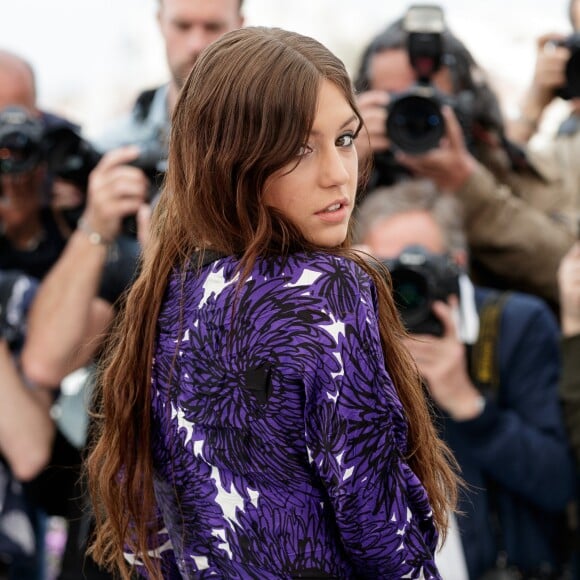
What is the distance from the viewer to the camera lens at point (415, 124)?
2.24 m

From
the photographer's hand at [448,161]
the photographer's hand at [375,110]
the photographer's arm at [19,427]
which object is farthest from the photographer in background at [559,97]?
the photographer's arm at [19,427]

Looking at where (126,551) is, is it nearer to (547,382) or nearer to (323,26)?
(547,382)

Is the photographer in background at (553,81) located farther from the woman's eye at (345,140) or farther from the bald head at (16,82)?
the woman's eye at (345,140)

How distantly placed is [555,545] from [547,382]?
0.34 meters

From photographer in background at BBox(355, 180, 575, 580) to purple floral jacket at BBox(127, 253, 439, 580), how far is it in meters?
0.97

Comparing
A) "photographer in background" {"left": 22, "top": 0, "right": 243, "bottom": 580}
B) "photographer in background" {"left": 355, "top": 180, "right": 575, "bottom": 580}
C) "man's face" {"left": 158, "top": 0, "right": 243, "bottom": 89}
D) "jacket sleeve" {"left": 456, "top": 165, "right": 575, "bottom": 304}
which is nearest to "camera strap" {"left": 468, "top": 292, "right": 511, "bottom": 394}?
"photographer in background" {"left": 355, "top": 180, "right": 575, "bottom": 580}

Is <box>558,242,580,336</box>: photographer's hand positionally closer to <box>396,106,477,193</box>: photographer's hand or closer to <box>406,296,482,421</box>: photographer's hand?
<box>406,296,482,421</box>: photographer's hand

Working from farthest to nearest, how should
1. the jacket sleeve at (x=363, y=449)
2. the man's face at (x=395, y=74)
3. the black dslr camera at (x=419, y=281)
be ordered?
the man's face at (x=395, y=74) → the black dslr camera at (x=419, y=281) → the jacket sleeve at (x=363, y=449)

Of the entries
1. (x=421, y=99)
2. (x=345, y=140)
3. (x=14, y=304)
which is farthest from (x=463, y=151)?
(x=345, y=140)

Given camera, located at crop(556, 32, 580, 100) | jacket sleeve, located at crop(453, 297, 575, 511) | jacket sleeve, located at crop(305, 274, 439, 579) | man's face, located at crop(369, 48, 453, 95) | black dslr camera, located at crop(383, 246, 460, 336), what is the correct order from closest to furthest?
jacket sleeve, located at crop(305, 274, 439, 579) → black dslr camera, located at crop(383, 246, 460, 336) → jacket sleeve, located at crop(453, 297, 575, 511) → camera, located at crop(556, 32, 580, 100) → man's face, located at crop(369, 48, 453, 95)

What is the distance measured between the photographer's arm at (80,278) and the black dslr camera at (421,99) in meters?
0.56

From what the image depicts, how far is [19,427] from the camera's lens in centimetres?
221

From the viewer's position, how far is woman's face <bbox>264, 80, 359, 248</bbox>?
1.04m

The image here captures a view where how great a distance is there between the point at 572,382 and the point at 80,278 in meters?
1.01
